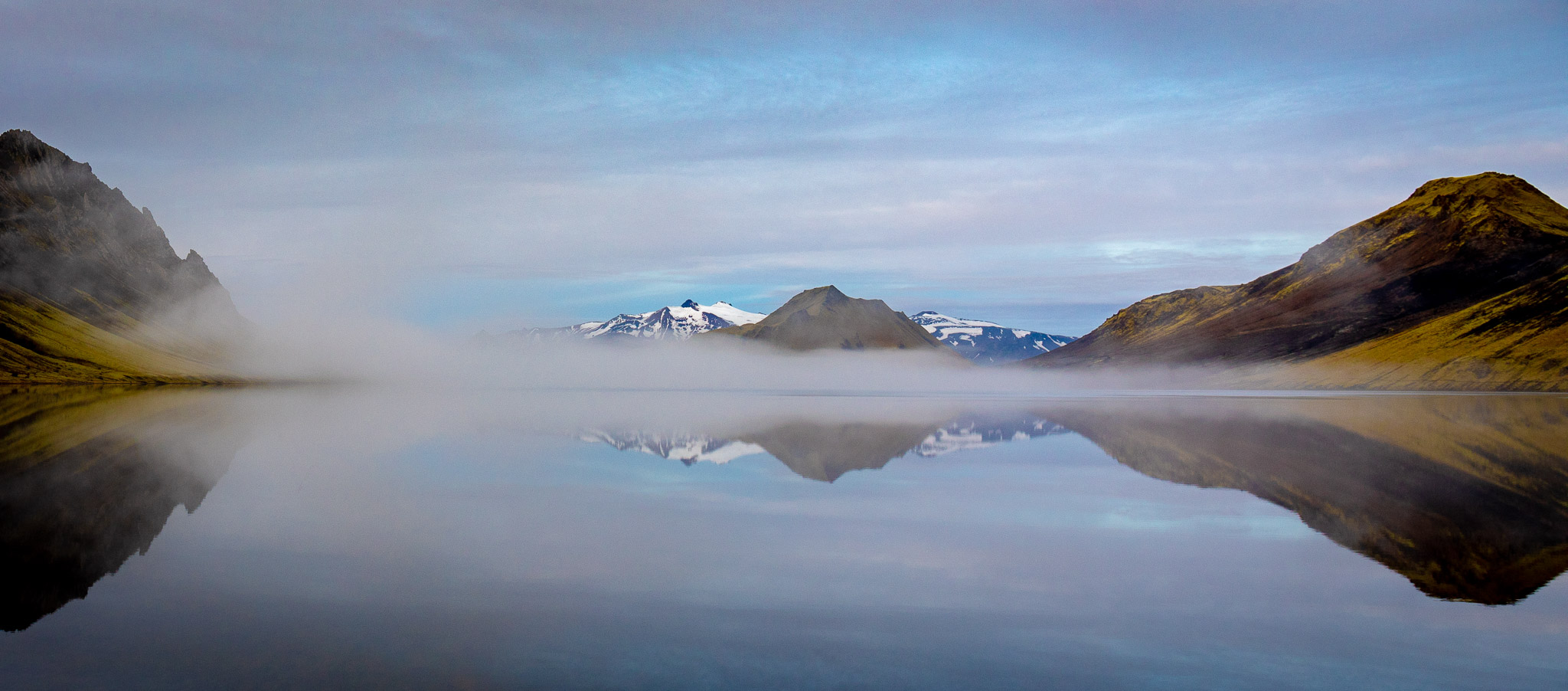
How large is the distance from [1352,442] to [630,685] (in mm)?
51111

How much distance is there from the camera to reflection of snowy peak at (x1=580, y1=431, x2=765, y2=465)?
41094 mm

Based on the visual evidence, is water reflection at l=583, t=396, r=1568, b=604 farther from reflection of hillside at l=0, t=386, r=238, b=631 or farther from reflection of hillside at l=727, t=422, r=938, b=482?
reflection of hillside at l=0, t=386, r=238, b=631

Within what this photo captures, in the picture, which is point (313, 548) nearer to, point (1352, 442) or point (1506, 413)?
point (1352, 442)

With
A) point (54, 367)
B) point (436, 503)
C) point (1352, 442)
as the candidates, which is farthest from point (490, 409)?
point (54, 367)

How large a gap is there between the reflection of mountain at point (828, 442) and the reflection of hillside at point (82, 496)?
18711 millimetres

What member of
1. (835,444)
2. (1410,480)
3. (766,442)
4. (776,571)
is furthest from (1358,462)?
(776,571)

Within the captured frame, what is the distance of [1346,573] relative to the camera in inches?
683

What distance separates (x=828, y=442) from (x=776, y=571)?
30.8 m

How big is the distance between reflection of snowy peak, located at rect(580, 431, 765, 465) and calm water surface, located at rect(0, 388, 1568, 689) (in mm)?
1448

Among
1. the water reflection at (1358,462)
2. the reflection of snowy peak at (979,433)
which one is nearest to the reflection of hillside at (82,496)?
the water reflection at (1358,462)

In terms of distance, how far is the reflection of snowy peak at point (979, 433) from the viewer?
4794 centimetres

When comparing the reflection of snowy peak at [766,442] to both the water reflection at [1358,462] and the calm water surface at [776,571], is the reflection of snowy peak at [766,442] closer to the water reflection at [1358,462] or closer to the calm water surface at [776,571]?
the water reflection at [1358,462]

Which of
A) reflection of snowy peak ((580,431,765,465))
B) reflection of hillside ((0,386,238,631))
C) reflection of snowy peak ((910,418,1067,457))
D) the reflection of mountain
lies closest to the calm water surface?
reflection of hillside ((0,386,238,631))

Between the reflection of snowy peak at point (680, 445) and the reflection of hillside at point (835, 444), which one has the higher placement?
the reflection of snowy peak at point (680, 445)
